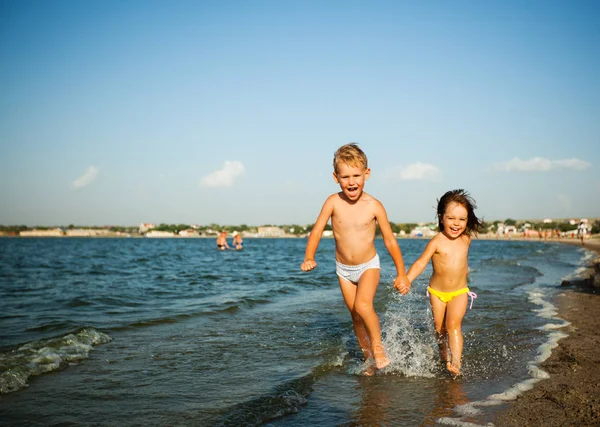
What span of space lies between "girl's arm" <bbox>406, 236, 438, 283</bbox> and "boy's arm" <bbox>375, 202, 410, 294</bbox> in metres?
0.07

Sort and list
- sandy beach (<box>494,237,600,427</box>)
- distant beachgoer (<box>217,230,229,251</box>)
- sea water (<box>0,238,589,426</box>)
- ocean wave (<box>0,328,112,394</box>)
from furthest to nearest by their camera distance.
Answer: distant beachgoer (<box>217,230,229,251</box>), ocean wave (<box>0,328,112,394</box>), sea water (<box>0,238,589,426</box>), sandy beach (<box>494,237,600,427</box>)

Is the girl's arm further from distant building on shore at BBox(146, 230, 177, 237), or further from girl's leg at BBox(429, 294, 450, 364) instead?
distant building on shore at BBox(146, 230, 177, 237)

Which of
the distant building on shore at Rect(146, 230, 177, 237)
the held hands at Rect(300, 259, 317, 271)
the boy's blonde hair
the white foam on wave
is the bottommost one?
the distant building on shore at Rect(146, 230, 177, 237)

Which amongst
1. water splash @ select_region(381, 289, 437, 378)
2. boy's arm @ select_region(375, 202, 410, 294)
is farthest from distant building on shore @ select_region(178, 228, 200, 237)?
boy's arm @ select_region(375, 202, 410, 294)

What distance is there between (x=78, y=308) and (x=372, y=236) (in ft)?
24.3

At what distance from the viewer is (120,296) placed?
11.5 metres

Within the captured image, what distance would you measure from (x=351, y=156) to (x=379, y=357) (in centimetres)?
201

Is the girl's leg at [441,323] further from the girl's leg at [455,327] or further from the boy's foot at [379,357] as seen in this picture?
the boy's foot at [379,357]

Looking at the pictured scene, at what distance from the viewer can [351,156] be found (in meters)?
4.61

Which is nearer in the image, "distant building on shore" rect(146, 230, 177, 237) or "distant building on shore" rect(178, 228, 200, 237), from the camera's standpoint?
"distant building on shore" rect(146, 230, 177, 237)

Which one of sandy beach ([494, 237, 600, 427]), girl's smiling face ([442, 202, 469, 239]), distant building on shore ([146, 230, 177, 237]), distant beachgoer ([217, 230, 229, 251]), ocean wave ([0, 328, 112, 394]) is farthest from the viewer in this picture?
distant building on shore ([146, 230, 177, 237])

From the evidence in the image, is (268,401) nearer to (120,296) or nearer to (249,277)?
(120,296)

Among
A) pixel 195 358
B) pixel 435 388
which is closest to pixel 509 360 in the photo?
pixel 435 388

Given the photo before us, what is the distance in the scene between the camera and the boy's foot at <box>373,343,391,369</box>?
4.62 meters
